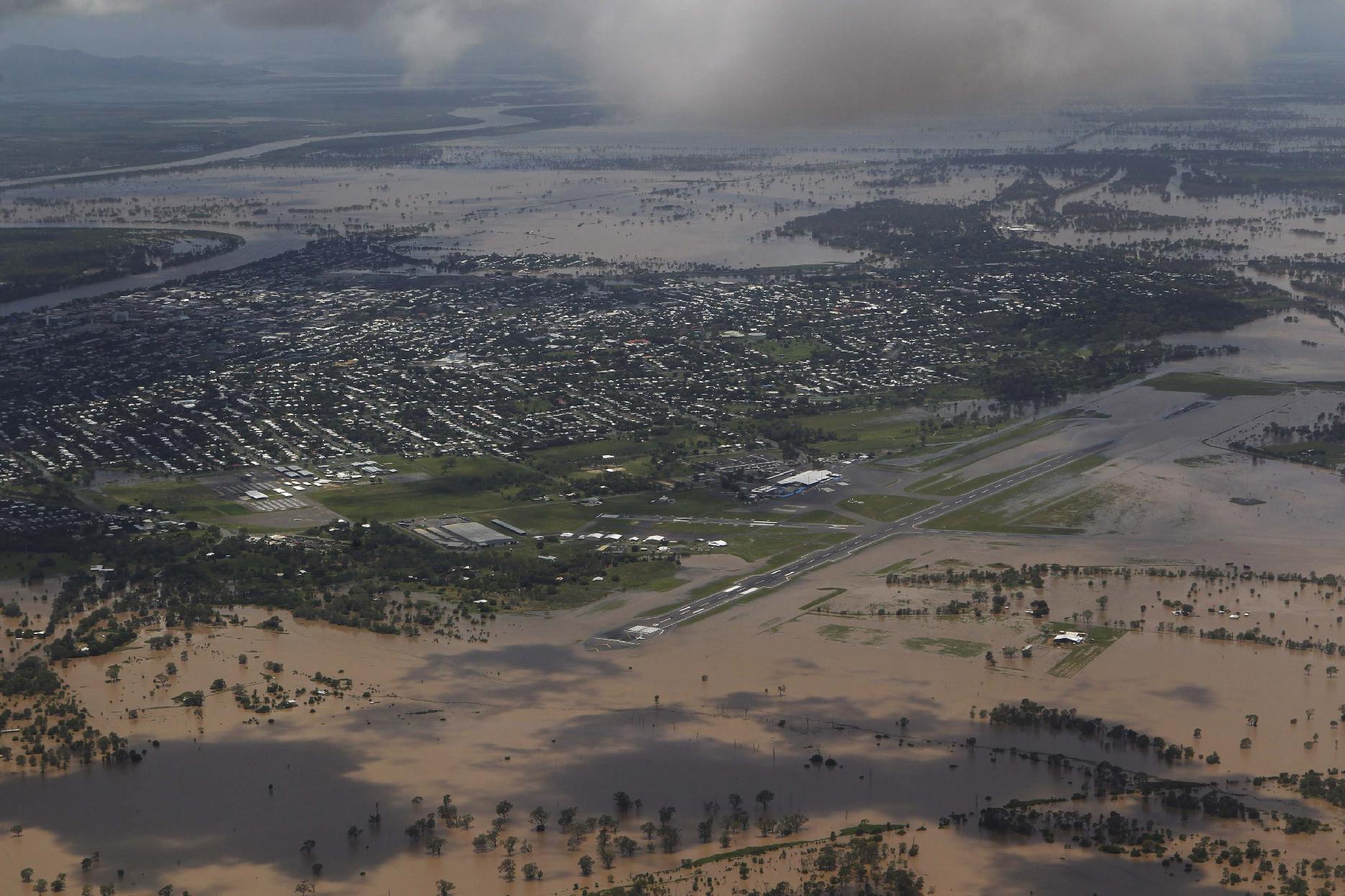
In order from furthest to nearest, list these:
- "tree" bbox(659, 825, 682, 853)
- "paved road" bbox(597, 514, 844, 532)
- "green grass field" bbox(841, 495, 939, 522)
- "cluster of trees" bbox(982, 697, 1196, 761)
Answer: "green grass field" bbox(841, 495, 939, 522) → "paved road" bbox(597, 514, 844, 532) → "cluster of trees" bbox(982, 697, 1196, 761) → "tree" bbox(659, 825, 682, 853)

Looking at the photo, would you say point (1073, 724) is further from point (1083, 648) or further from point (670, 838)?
point (670, 838)

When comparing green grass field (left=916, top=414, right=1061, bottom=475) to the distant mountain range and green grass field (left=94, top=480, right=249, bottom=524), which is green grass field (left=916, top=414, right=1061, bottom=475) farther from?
the distant mountain range

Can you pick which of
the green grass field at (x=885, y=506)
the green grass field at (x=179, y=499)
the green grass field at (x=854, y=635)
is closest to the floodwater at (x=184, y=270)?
the green grass field at (x=179, y=499)

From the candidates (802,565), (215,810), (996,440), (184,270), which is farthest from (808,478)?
(184,270)

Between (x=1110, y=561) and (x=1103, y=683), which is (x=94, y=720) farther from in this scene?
(x=1110, y=561)

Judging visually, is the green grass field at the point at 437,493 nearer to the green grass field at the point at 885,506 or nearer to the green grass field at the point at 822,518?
the green grass field at the point at 822,518

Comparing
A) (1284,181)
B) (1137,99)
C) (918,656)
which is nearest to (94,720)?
(918,656)

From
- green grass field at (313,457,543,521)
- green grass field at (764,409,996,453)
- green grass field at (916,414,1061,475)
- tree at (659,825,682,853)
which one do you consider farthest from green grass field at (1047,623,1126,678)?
green grass field at (313,457,543,521)
